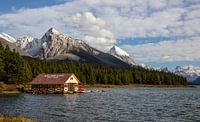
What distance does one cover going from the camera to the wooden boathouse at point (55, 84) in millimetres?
155500

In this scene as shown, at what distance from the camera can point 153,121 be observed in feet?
193

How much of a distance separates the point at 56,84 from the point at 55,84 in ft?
1.47

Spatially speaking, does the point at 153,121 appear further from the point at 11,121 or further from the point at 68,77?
the point at 68,77

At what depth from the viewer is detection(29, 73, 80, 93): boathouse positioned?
156 m

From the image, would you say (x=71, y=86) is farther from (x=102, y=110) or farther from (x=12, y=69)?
(x=102, y=110)

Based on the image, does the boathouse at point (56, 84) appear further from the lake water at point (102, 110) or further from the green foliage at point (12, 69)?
the lake water at point (102, 110)

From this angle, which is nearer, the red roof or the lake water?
the lake water

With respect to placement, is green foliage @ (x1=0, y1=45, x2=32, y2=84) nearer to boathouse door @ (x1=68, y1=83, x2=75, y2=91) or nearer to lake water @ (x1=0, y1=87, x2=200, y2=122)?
boathouse door @ (x1=68, y1=83, x2=75, y2=91)

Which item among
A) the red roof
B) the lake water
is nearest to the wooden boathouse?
the red roof

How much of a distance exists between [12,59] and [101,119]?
112317mm

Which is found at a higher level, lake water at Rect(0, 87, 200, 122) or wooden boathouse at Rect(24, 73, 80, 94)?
wooden boathouse at Rect(24, 73, 80, 94)

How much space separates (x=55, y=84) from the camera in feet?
514

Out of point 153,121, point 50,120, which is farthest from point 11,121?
point 153,121

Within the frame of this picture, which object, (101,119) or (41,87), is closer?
(101,119)
